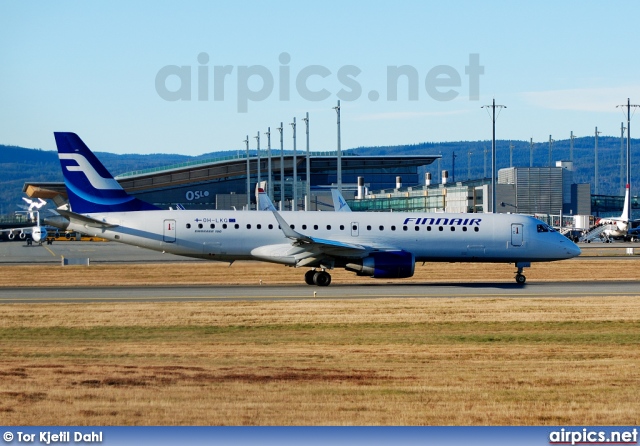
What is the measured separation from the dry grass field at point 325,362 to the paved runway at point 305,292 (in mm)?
2438

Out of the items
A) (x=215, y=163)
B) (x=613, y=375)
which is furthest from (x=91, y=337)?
(x=215, y=163)

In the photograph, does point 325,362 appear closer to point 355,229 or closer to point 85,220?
point 355,229

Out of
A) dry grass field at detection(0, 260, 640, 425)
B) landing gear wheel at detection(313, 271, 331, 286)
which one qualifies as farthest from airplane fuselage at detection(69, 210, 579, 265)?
dry grass field at detection(0, 260, 640, 425)

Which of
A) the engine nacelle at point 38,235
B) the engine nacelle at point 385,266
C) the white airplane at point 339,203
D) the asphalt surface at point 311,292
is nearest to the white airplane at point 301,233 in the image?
the engine nacelle at point 385,266

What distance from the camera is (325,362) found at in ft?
68.4

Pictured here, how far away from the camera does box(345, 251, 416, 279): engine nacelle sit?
40781 millimetres

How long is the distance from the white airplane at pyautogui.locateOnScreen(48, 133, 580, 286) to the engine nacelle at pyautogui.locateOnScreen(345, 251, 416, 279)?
0.04 meters

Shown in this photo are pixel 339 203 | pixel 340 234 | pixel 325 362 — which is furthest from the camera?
pixel 339 203

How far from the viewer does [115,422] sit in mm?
14680

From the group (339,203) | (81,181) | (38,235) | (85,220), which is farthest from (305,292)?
(38,235)

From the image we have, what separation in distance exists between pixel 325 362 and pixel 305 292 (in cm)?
1725

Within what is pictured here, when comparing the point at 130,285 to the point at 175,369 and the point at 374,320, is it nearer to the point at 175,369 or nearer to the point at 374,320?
the point at 374,320

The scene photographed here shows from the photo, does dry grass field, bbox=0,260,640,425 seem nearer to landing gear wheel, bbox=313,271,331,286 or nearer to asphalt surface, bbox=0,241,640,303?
asphalt surface, bbox=0,241,640,303

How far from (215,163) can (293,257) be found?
8765 cm
